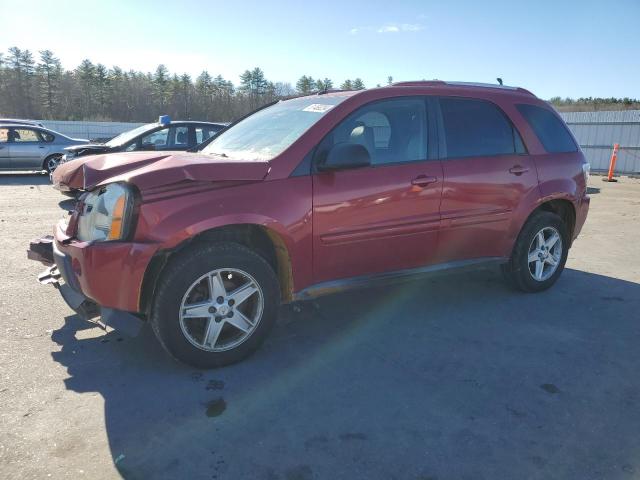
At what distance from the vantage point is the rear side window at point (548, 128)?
189 inches

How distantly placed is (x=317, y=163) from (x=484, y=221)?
177 centimetres

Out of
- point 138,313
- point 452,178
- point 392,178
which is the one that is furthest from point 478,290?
point 138,313

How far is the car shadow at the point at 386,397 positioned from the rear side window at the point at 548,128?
1.64 m

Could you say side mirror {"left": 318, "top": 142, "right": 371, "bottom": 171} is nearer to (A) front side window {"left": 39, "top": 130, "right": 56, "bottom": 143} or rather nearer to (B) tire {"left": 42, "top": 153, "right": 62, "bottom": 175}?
(B) tire {"left": 42, "top": 153, "right": 62, "bottom": 175}

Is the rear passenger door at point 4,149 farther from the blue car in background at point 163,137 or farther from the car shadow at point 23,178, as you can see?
the blue car in background at point 163,137

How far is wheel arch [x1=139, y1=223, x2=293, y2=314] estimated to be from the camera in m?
3.14

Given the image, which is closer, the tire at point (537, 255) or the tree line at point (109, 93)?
the tire at point (537, 255)

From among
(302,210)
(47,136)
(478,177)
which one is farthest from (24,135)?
(478,177)

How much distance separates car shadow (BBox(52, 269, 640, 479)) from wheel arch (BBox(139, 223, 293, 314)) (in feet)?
1.66

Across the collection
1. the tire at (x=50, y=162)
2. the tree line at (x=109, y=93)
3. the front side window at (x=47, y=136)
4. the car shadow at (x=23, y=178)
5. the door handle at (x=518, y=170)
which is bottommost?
the car shadow at (x=23, y=178)

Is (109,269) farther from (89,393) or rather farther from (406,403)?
(406,403)

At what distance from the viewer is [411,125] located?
405 centimetres

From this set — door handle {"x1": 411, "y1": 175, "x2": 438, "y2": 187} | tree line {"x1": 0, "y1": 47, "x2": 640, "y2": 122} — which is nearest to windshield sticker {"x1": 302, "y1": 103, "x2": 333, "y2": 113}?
door handle {"x1": 411, "y1": 175, "x2": 438, "y2": 187}

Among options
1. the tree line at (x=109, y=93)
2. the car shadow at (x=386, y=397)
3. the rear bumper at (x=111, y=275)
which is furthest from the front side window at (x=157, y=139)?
the tree line at (x=109, y=93)
